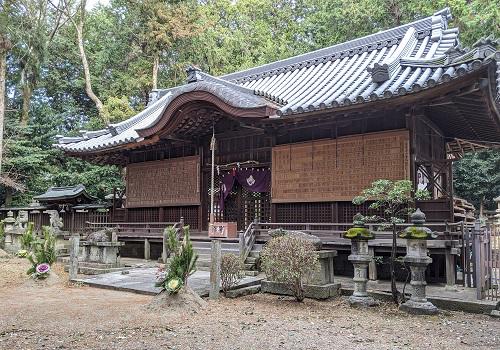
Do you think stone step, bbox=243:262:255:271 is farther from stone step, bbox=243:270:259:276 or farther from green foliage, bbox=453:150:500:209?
green foliage, bbox=453:150:500:209

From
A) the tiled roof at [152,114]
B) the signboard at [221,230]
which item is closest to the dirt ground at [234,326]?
the signboard at [221,230]

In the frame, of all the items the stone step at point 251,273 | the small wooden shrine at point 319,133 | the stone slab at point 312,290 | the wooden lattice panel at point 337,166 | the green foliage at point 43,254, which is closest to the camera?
the stone slab at point 312,290

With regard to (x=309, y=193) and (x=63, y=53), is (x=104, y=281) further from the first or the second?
(x=63, y=53)

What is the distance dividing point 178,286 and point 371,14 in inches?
1036

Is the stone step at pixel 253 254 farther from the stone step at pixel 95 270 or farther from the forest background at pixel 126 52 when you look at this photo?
the forest background at pixel 126 52

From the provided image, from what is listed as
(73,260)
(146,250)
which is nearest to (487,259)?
(73,260)

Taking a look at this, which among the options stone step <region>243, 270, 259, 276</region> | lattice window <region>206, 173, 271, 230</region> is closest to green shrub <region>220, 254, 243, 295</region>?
stone step <region>243, 270, 259, 276</region>

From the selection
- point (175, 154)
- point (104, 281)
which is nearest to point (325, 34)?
point (175, 154)

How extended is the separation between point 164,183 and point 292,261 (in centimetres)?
1026

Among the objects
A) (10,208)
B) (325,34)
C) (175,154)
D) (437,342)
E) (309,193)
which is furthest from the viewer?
(325,34)

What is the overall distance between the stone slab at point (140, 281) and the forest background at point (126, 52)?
16.8m

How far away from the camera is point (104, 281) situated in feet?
35.7

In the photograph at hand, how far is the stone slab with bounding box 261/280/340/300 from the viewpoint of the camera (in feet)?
29.1

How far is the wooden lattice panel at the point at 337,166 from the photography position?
11680 millimetres
